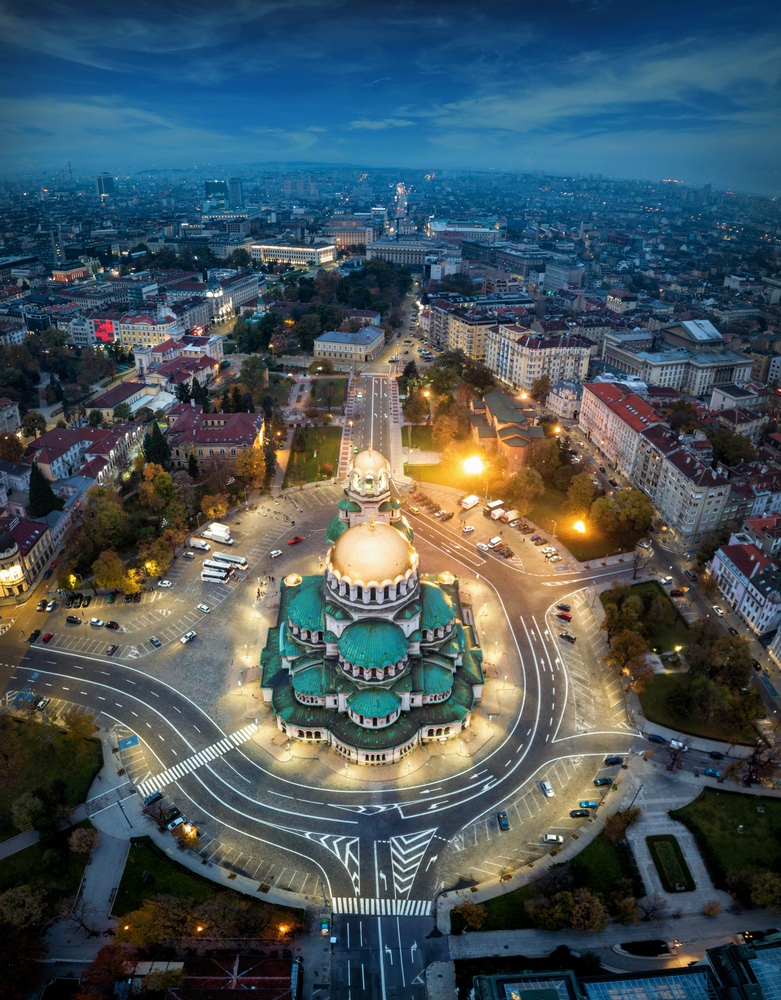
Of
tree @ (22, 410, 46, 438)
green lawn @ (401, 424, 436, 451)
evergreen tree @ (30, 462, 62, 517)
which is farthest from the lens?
green lawn @ (401, 424, 436, 451)

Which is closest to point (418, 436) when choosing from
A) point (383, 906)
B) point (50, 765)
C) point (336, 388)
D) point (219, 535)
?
point (336, 388)

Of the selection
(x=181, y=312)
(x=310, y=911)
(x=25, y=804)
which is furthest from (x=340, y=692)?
(x=181, y=312)

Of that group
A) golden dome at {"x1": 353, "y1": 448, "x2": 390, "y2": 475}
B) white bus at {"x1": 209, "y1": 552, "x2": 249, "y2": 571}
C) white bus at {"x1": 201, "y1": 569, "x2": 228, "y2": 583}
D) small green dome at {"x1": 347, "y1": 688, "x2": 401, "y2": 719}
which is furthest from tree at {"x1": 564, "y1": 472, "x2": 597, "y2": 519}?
white bus at {"x1": 201, "y1": 569, "x2": 228, "y2": 583}

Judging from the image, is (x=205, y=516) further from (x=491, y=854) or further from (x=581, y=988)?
(x=581, y=988)

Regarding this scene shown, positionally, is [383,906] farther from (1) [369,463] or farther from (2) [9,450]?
(2) [9,450]

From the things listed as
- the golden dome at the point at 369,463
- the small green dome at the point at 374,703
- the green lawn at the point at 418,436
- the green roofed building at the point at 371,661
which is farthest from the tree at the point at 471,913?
the green lawn at the point at 418,436

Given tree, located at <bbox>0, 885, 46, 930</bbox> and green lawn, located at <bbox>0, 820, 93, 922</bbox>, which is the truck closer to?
green lawn, located at <bbox>0, 820, 93, 922</bbox>
